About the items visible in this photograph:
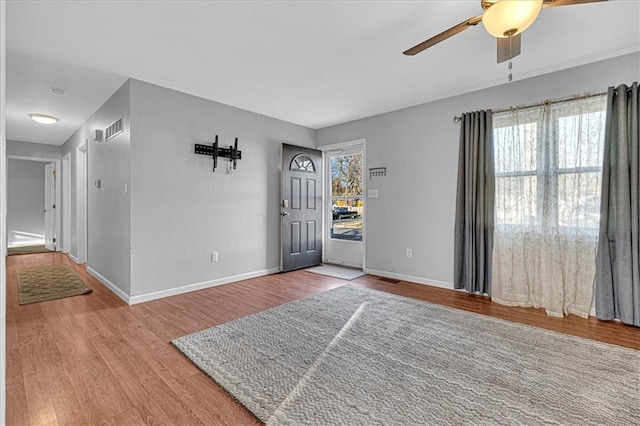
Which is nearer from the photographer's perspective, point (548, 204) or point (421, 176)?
point (548, 204)

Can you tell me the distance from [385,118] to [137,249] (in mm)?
3747

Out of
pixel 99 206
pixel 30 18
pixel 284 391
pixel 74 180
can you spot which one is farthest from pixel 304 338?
pixel 74 180

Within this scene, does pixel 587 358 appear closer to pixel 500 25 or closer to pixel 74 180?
pixel 500 25

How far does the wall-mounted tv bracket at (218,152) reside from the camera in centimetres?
388

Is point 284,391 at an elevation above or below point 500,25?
below

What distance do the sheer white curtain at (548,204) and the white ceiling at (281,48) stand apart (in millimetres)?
560

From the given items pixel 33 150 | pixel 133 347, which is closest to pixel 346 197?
pixel 133 347

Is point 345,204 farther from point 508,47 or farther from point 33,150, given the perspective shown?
point 33,150

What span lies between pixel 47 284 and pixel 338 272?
4066 mm

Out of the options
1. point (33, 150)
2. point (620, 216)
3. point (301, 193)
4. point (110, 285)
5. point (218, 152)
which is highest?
point (33, 150)

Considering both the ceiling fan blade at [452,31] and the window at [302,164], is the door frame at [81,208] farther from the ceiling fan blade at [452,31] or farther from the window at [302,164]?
the ceiling fan blade at [452,31]

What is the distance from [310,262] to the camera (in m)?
5.27

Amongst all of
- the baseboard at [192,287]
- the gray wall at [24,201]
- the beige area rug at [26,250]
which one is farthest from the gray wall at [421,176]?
the gray wall at [24,201]

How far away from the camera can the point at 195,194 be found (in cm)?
386
